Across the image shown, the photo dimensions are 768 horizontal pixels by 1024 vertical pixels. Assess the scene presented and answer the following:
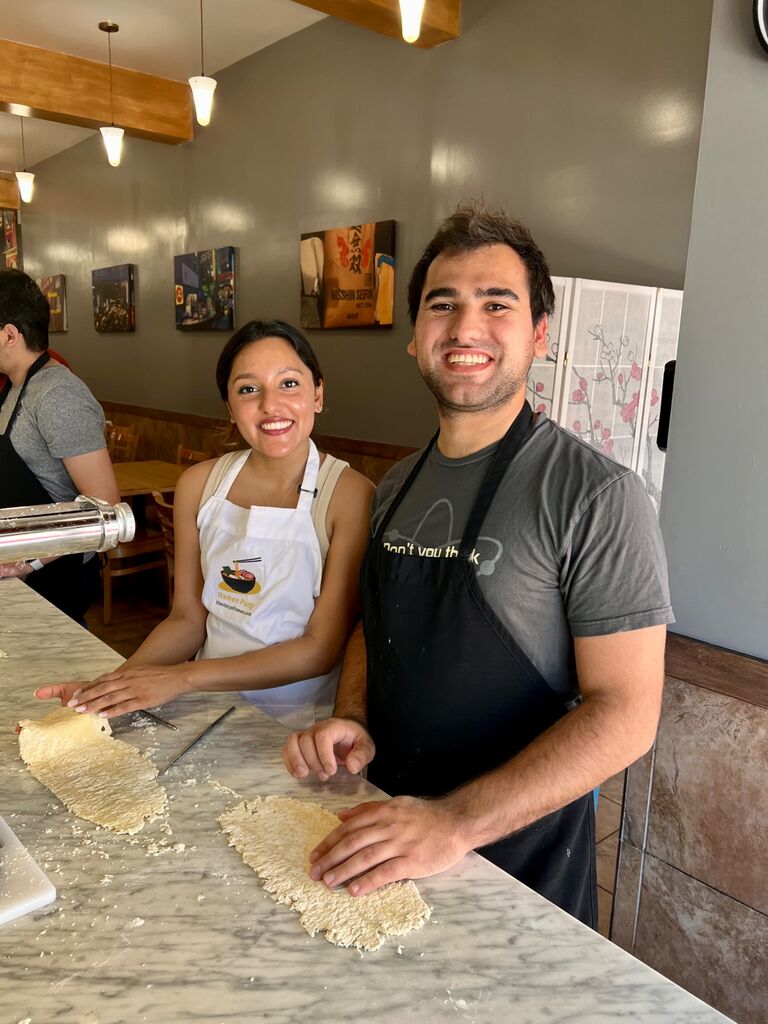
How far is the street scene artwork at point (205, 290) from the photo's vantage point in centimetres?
566

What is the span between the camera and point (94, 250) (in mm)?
A: 7676

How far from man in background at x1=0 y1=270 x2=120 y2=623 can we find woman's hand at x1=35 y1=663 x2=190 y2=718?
1048mm

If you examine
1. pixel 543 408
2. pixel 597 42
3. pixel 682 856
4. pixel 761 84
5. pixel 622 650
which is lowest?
pixel 682 856

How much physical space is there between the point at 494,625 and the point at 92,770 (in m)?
0.64

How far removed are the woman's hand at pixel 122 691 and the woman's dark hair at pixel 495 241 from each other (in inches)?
35.6

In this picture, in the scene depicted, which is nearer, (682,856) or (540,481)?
(540,481)

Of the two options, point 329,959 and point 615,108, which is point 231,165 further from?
point 329,959

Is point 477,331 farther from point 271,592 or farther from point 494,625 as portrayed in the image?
point 271,592

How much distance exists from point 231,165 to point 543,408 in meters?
3.62

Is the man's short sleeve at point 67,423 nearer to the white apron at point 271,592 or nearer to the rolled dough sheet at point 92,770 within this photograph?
the white apron at point 271,592

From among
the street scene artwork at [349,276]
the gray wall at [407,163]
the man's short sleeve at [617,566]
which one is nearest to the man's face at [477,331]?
the man's short sleeve at [617,566]

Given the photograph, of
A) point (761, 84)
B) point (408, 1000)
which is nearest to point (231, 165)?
point (761, 84)

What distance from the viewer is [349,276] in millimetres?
4590

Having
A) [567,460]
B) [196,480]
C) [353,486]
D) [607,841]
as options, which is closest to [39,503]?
[196,480]
